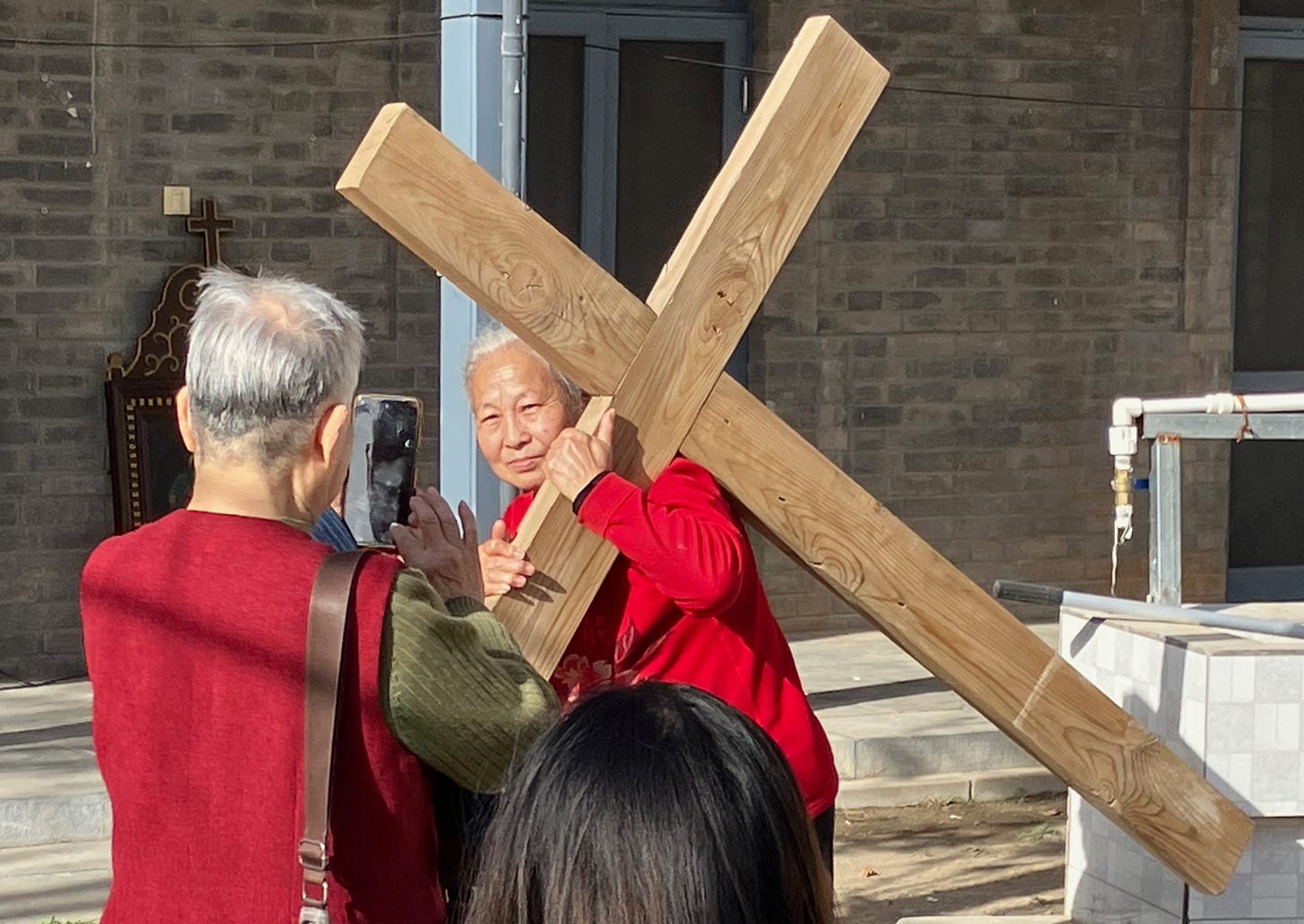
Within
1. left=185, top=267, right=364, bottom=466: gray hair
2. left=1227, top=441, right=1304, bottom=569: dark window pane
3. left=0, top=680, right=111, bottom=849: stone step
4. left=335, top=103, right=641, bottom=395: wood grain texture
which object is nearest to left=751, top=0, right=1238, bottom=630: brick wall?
left=1227, top=441, right=1304, bottom=569: dark window pane

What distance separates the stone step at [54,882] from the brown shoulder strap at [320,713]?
350 cm

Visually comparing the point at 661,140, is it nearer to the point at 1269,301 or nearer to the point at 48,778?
the point at 1269,301

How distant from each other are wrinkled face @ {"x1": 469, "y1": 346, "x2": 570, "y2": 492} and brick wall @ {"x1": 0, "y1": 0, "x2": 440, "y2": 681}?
16.8 ft

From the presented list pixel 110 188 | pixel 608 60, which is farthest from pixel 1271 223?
pixel 110 188

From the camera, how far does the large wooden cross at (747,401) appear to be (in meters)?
2.47

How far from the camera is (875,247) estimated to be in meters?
9.15

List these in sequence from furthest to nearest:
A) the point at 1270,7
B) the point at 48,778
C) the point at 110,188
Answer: the point at 1270,7 < the point at 110,188 < the point at 48,778

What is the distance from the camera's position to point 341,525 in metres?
2.71

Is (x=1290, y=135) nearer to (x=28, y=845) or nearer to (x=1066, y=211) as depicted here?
(x=1066, y=211)

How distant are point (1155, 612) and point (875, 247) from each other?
19.1 feet

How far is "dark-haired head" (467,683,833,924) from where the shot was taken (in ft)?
4.68

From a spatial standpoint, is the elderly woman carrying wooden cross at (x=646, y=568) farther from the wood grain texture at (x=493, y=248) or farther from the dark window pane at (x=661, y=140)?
the dark window pane at (x=661, y=140)

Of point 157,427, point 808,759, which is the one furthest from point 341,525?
point 157,427

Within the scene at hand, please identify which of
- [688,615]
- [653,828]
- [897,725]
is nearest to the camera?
[653,828]
